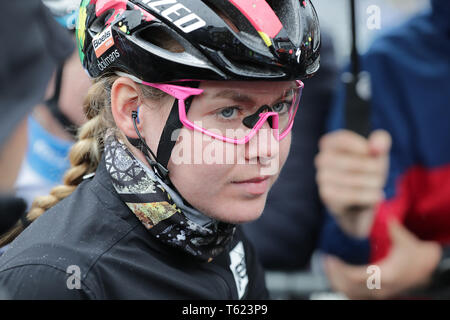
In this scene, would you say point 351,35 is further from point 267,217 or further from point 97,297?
point 97,297

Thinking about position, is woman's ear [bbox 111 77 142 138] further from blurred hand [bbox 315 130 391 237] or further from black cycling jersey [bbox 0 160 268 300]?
blurred hand [bbox 315 130 391 237]

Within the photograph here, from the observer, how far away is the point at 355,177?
3.47m

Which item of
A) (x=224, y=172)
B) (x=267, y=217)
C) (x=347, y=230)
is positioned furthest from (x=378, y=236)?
(x=224, y=172)

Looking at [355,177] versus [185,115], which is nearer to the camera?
[185,115]

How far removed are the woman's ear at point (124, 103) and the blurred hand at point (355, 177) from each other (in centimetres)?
174

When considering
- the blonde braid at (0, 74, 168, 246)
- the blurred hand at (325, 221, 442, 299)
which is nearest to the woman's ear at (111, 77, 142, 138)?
the blonde braid at (0, 74, 168, 246)

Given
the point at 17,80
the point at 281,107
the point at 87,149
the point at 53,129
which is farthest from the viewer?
the point at 53,129

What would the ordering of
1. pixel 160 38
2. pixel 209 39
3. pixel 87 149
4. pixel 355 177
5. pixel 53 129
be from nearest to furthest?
pixel 209 39
pixel 160 38
pixel 87 149
pixel 355 177
pixel 53 129

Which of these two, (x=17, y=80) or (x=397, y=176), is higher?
(x=17, y=80)

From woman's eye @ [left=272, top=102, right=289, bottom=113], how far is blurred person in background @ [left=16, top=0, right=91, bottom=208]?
4.57 ft

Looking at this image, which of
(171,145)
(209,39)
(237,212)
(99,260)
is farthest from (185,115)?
(99,260)

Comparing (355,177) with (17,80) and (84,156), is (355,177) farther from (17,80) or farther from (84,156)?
(17,80)

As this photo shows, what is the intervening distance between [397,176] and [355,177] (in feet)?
1.05

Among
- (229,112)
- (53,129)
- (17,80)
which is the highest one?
(17,80)
